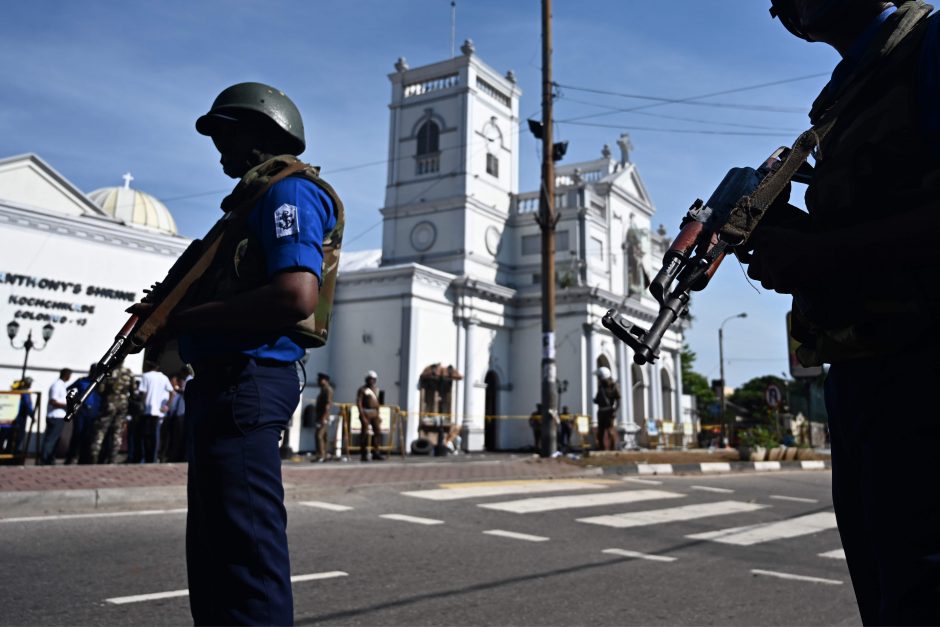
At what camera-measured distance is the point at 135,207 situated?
3447cm

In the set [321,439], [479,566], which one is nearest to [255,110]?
[479,566]

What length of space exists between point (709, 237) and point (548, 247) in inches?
683

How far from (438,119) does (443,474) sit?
85.7 feet

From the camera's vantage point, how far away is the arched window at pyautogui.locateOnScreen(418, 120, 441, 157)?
1425 inches

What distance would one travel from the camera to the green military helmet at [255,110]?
263cm

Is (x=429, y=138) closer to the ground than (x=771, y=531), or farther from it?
farther from it

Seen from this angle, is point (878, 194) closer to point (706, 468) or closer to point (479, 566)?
point (479, 566)

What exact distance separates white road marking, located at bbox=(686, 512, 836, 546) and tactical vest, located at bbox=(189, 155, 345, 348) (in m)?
5.59

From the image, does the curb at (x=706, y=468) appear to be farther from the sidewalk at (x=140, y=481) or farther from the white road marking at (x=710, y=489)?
the white road marking at (x=710, y=489)

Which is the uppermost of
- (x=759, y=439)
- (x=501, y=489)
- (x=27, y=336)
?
(x=27, y=336)

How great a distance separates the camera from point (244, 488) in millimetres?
2207

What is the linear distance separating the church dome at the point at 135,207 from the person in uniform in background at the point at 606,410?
73.6ft

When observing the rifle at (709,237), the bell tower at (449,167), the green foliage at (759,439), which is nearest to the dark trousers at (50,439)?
the rifle at (709,237)

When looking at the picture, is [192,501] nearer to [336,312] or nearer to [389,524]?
[389,524]
